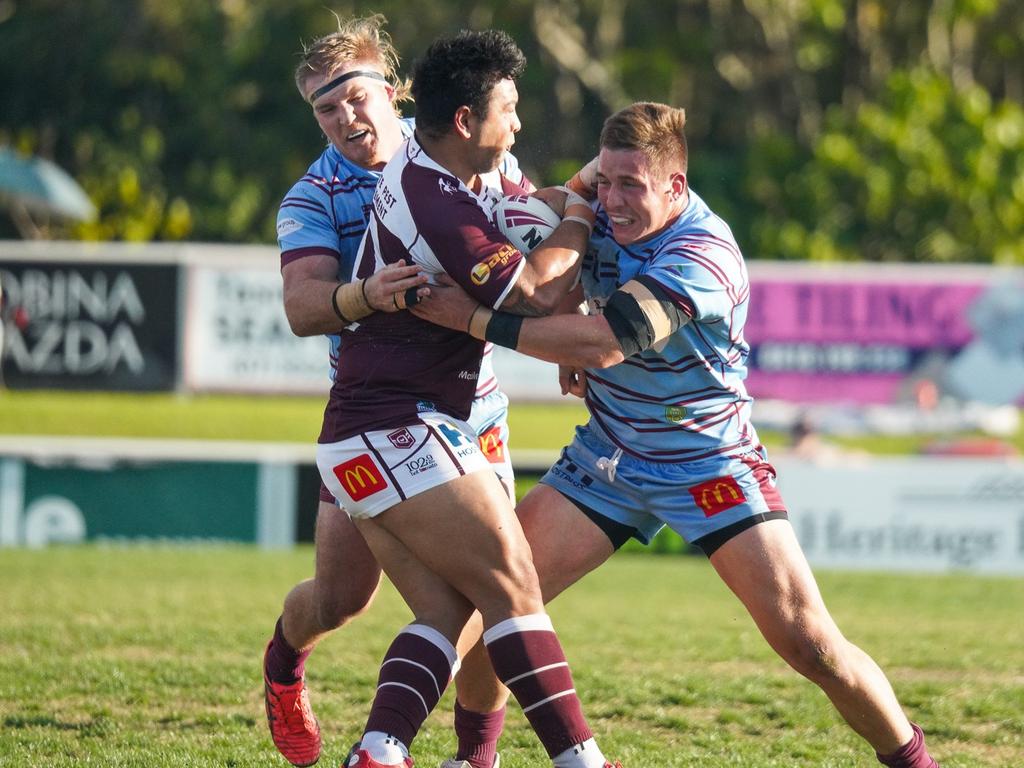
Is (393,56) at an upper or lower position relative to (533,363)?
upper

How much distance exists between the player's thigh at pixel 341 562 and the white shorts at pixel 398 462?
0.71 metres

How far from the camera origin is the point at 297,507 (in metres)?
13.8

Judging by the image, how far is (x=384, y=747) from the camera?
4.09m

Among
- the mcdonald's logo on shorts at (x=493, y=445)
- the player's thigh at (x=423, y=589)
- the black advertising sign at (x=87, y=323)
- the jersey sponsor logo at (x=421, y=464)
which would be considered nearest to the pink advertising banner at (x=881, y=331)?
the black advertising sign at (x=87, y=323)

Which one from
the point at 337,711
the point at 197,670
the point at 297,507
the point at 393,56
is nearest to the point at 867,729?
the point at 337,711

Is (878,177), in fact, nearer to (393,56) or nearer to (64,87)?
(64,87)

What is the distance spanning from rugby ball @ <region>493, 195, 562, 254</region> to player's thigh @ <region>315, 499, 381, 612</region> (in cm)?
120

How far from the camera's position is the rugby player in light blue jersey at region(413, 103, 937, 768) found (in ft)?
14.1

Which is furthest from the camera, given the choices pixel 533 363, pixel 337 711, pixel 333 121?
pixel 533 363

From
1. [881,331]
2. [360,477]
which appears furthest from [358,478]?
[881,331]

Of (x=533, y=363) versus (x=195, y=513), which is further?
(x=533, y=363)

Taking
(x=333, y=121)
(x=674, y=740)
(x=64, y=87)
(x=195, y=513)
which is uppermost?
(x=64, y=87)

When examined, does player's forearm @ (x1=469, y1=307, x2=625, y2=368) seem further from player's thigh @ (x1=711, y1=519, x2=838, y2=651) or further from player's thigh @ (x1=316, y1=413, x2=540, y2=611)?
player's thigh @ (x1=711, y1=519, x2=838, y2=651)

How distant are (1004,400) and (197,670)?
13.9m
